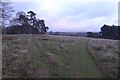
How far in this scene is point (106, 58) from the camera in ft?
78.3

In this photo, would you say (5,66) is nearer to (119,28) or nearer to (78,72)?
(78,72)

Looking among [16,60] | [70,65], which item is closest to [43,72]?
[70,65]

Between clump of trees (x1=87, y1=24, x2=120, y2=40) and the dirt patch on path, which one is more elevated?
clump of trees (x1=87, y1=24, x2=120, y2=40)

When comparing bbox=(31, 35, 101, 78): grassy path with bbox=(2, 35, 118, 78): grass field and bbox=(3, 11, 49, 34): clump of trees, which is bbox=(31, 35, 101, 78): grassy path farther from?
bbox=(3, 11, 49, 34): clump of trees

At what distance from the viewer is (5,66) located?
20.3 m

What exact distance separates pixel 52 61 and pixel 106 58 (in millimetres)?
6232

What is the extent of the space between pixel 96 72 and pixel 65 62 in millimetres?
3745

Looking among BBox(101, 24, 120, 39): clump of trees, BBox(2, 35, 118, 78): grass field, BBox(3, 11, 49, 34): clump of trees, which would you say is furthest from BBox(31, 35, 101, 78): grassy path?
BBox(3, 11, 49, 34): clump of trees

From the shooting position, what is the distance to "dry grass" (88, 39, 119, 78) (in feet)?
66.7

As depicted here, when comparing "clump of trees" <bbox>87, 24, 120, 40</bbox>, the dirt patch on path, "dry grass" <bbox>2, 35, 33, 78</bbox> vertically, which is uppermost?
"clump of trees" <bbox>87, 24, 120, 40</bbox>

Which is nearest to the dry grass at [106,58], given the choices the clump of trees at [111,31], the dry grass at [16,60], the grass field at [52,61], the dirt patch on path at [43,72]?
the grass field at [52,61]

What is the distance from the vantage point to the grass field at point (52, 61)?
19031 millimetres

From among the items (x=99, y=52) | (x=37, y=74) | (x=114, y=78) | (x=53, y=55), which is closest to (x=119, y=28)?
(x=99, y=52)

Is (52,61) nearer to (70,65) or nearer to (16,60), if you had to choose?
(70,65)
